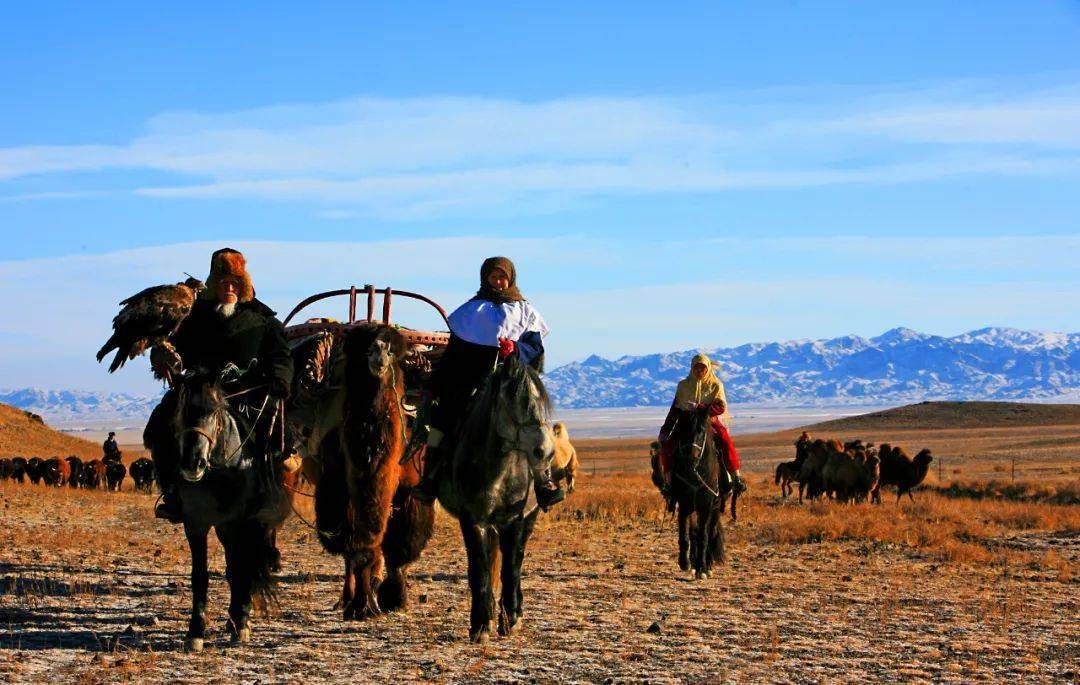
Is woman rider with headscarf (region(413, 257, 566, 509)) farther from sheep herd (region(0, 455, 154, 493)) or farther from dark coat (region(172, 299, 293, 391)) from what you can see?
sheep herd (region(0, 455, 154, 493))

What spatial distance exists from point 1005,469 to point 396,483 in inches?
1916

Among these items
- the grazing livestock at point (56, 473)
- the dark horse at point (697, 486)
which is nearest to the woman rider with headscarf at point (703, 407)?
the dark horse at point (697, 486)

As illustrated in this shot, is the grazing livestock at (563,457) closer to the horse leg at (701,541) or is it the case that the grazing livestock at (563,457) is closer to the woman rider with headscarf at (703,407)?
the woman rider with headscarf at (703,407)

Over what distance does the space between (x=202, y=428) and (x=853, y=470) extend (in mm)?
26863

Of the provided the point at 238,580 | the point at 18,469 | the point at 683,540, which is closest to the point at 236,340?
the point at 238,580

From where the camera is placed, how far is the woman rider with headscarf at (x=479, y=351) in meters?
10.6

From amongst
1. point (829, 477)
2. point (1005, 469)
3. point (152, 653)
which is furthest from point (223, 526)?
point (1005, 469)

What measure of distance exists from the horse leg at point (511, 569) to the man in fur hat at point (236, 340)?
1979 mm

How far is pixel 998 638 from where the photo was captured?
11.0 meters

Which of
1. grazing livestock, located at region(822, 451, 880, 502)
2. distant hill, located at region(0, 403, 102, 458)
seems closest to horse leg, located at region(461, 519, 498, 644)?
grazing livestock, located at region(822, 451, 880, 502)

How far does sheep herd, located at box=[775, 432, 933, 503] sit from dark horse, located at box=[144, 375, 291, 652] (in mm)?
25146

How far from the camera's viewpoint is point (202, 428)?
960cm

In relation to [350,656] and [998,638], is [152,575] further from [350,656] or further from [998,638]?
[998,638]

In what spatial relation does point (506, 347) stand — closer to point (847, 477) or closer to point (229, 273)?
point (229, 273)
